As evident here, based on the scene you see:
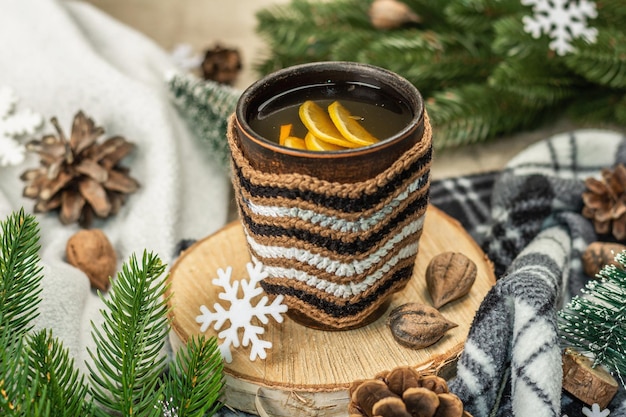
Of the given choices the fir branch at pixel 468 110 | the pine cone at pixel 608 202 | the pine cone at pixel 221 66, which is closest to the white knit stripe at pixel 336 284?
the pine cone at pixel 608 202

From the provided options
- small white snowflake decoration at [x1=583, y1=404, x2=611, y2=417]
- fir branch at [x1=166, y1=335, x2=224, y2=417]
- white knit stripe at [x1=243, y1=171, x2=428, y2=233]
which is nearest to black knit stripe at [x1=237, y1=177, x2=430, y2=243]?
white knit stripe at [x1=243, y1=171, x2=428, y2=233]

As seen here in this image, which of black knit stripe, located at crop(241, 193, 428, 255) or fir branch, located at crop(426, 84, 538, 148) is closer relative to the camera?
black knit stripe, located at crop(241, 193, 428, 255)

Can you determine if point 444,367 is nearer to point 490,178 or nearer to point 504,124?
point 490,178

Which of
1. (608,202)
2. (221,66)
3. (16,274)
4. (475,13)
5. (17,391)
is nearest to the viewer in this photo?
(17,391)

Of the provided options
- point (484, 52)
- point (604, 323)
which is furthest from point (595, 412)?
point (484, 52)

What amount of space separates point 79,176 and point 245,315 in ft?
1.27

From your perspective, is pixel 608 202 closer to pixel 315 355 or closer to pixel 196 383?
pixel 315 355

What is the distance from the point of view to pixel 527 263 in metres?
0.71

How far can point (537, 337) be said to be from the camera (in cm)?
60

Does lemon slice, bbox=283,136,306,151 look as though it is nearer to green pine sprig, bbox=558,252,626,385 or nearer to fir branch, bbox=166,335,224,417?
fir branch, bbox=166,335,224,417

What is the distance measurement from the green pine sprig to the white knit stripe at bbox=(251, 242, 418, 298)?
0.54 feet

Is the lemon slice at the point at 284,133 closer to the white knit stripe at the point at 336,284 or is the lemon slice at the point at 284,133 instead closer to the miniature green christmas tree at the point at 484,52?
the white knit stripe at the point at 336,284

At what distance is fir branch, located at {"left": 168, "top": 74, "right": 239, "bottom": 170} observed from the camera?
37.0 inches

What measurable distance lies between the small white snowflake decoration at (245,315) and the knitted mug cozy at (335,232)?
0.05ft
